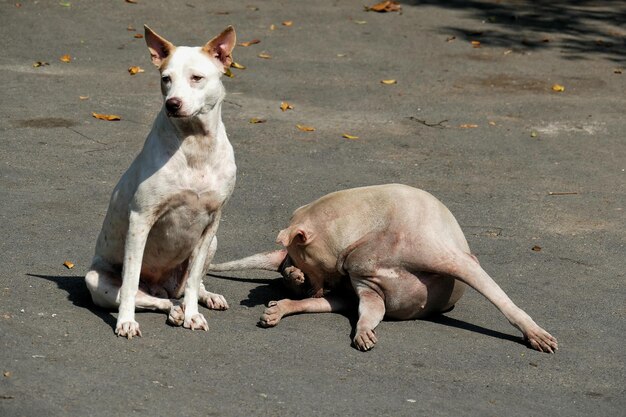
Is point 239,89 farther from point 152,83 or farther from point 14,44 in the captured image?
point 14,44

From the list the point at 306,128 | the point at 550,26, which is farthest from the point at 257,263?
the point at 550,26

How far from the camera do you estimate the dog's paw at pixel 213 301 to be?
6.95 m

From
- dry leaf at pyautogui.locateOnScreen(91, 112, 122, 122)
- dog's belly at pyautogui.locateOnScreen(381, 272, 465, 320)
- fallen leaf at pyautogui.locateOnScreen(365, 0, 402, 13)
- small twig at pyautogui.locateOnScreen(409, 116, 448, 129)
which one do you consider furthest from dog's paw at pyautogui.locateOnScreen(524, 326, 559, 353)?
fallen leaf at pyautogui.locateOnScreen(365, 0, 402, 13)

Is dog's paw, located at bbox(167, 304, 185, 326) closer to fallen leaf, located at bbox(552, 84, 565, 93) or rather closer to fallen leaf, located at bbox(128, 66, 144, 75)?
fallen leaf, located at bbox(128, 66, 144, 75)

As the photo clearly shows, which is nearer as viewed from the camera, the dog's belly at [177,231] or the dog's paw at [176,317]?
the dog's belly at [177,231]

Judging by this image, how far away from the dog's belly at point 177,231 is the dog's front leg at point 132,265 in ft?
0.45

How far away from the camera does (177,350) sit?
6.14 meters

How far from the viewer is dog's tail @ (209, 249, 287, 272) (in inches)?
300

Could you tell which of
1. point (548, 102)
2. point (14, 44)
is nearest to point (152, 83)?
point (14, 44)

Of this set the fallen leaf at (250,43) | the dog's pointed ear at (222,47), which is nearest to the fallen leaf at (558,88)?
the fallen leaf at (250,43)

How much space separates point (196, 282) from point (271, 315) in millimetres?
494

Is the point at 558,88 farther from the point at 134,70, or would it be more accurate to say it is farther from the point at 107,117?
the point at 107,117

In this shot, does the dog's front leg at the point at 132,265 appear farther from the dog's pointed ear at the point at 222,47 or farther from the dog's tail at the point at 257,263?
the dog's tail at the point at 257,263

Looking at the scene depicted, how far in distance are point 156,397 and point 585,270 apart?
3.70m
